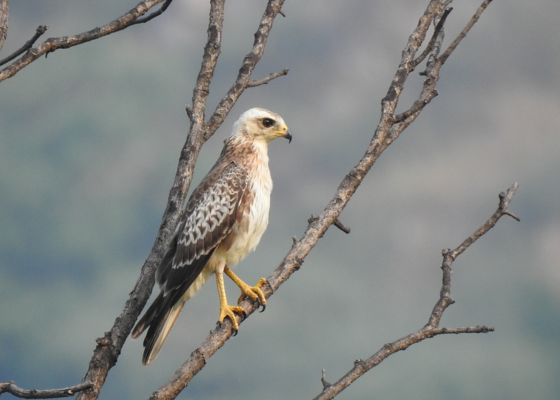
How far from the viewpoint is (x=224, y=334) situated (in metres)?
6.68

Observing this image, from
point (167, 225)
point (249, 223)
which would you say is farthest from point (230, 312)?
point (167, 225)

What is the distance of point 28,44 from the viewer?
5.90 m

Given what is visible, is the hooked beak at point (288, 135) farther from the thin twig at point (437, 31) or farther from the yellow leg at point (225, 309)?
the yellow leg at point (225, 309)

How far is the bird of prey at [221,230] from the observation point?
709cm

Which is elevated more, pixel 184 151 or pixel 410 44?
pixel 410 44

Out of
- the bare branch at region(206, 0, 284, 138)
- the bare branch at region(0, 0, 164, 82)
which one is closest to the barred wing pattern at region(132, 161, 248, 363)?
the bare branch at region(206, 0, 284, 138)

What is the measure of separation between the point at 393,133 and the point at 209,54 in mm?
2430


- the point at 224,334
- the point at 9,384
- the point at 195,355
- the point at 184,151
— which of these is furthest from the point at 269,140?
the point at 9,384

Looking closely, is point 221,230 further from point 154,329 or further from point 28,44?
point 28,44

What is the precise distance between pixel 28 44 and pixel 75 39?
44 cm

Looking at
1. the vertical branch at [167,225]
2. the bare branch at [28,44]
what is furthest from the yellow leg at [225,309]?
the bare branch at [28,44]

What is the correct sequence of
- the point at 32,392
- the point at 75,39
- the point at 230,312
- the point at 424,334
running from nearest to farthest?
the point at 32,392 → the point at 75,39 → the point at 424,334 → the point at 230,312

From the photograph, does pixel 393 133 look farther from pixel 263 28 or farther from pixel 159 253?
pixel 159 253

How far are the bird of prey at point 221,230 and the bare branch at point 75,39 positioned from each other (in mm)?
2122
